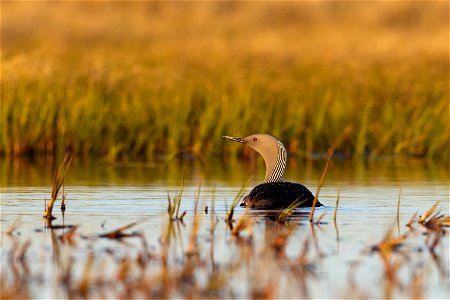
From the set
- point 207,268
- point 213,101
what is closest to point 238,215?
point 207,268

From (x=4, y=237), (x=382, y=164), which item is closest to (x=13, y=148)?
(x=382, y=164)

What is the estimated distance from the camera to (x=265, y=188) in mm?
12250

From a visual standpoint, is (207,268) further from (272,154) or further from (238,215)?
(272,154)

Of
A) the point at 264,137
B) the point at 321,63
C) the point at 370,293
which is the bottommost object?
the point at 370,293

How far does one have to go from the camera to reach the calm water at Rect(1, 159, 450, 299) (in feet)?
26.9

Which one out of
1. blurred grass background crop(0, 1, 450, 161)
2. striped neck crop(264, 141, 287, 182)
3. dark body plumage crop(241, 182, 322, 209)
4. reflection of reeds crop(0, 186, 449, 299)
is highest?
blurred grass background crop(0, 1, 450, 161)

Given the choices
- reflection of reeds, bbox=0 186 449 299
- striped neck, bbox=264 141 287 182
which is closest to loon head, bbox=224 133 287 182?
striped neck, bbox=264 141 287 182

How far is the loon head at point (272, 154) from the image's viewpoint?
13.7 metres

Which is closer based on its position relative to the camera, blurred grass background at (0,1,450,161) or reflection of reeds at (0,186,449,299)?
reflection of reeds at (0,186,449,299)

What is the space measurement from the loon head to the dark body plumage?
1320 millimetres

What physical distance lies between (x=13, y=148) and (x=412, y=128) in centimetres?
588

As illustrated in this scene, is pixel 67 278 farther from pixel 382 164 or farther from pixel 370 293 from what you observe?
pixel 382 164

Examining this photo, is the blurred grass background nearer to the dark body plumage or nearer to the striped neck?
the striped neck

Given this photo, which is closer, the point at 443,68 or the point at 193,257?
the point at 193,257
